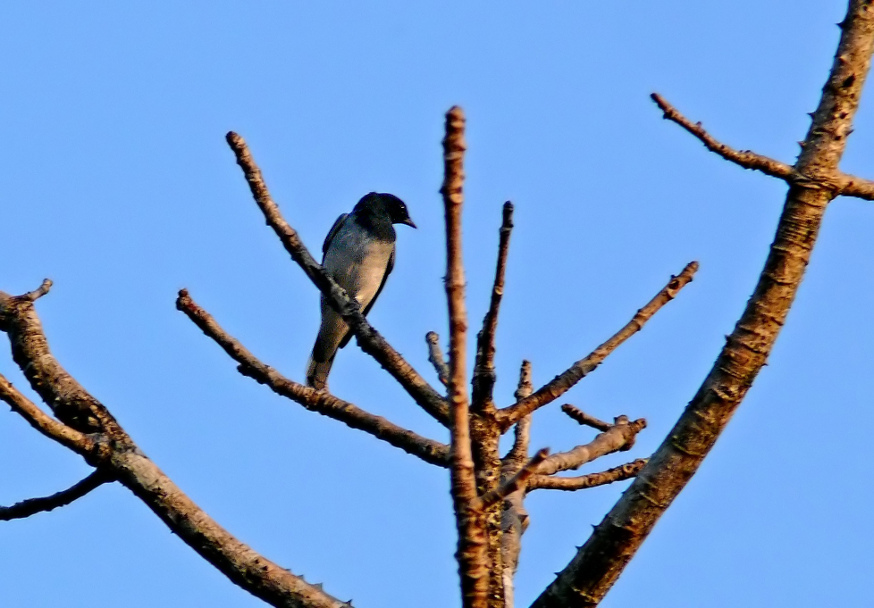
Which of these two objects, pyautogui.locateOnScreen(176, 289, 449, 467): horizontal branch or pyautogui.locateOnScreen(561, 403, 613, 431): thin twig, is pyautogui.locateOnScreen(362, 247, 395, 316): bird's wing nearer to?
pyautogui.locateOnScreen(561, 403, 613, 431): thin twig

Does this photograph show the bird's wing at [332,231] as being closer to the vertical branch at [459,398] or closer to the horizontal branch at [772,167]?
the horizontal branch at [772,167]

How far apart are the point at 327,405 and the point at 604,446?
149cm

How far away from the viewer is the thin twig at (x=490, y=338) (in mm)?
2877

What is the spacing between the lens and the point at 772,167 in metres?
3.06

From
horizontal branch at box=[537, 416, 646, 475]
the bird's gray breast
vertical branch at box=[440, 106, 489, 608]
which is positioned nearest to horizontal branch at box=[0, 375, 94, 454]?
vertical branch at box=[440, 106, 489, 608]

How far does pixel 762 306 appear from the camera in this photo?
2955mm

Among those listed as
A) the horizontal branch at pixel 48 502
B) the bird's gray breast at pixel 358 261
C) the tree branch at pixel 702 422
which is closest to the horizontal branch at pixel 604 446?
the tree branch at pixel 702 422

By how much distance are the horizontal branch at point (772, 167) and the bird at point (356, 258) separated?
719 cm

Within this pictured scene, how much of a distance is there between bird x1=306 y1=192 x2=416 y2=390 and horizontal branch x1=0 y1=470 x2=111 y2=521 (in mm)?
6821

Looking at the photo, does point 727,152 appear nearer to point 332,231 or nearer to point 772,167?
point 772,167

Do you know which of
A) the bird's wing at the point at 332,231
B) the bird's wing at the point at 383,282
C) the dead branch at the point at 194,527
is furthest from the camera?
the bird's wing at the point at 332,231

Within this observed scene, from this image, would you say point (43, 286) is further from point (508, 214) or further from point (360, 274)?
point (360, 274)

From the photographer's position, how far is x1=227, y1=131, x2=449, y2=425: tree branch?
360 centimetres

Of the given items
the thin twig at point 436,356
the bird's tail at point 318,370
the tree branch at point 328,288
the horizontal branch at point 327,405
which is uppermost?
the bird's tail at point 318,370
